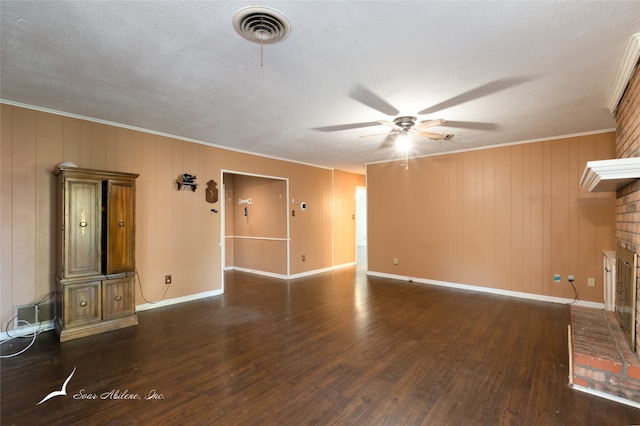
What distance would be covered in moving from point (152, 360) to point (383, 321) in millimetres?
2616

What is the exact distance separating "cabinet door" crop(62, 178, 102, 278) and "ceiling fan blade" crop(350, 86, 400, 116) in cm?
310

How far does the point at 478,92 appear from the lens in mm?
2941

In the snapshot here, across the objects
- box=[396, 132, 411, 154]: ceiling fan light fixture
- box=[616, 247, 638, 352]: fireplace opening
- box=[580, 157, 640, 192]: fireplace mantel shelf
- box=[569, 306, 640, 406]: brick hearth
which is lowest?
box=[569, 306, 640, 406]: brick hearth

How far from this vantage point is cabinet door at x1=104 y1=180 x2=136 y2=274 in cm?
350

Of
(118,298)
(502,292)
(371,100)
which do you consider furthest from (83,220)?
(502,292)

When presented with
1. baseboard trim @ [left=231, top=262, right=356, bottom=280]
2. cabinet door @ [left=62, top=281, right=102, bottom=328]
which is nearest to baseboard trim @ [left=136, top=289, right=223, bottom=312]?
cabinet door @ [left=62, top=281, right=102, bottom=328]

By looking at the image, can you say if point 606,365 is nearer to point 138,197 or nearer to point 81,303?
point 81,303

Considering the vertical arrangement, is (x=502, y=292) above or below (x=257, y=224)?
below

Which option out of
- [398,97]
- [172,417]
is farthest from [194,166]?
[172,417]

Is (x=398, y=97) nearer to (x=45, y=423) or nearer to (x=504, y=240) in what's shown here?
(x=504, y=240)

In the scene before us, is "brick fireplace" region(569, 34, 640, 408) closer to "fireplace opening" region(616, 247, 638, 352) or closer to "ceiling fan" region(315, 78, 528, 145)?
"fireplace opening" region(616, 247, 638, 352)

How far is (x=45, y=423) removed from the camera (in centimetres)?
194

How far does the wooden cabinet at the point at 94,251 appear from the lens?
322cm

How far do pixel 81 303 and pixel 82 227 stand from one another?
0.86m
